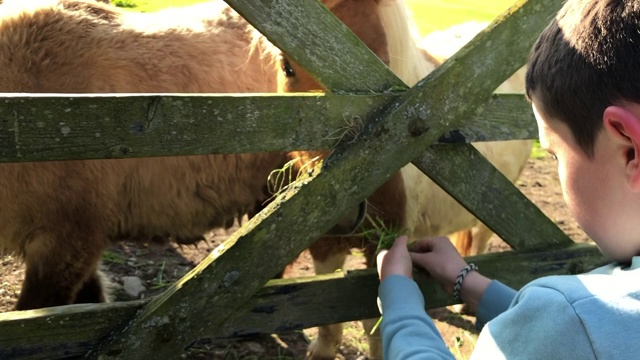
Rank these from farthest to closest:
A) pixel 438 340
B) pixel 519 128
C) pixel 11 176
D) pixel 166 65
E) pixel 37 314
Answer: pixel 166 65 < pixel 11 176 < pixel 519 128 < pixel 37 314 < pixel 438 340

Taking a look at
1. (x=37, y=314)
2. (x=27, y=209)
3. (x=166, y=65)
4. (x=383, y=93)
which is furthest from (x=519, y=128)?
(x=27, y=209)

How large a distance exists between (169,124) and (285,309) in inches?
31.5

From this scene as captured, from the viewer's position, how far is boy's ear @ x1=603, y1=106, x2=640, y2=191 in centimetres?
107

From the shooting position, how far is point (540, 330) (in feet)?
3.43

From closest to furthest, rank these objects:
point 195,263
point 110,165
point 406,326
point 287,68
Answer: point 406,326
point 287,68
point 110,165
point 195,263

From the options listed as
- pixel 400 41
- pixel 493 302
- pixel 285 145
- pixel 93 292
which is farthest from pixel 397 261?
pixel 93 292

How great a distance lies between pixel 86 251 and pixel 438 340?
8.19ft

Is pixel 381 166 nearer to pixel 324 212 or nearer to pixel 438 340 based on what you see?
pixel 324 212

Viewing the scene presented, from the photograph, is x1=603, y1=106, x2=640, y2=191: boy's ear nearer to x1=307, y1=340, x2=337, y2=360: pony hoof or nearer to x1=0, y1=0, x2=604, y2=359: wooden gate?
x1=0, y1=0, x2=604, y2=359: wooden gate

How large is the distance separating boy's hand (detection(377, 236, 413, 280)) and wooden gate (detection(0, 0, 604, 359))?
0.64 ft

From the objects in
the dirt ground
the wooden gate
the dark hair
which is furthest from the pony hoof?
the dark hair

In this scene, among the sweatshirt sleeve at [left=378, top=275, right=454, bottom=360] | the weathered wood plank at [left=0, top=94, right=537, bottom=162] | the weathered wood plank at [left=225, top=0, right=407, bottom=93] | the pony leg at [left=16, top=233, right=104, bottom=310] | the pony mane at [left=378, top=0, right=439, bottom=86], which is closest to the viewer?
the sweatshirt sleeve at [left=378, top=275, right=454, bottom=360]

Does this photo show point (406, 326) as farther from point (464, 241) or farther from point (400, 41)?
point (464, 241)

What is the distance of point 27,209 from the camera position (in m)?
3.32
